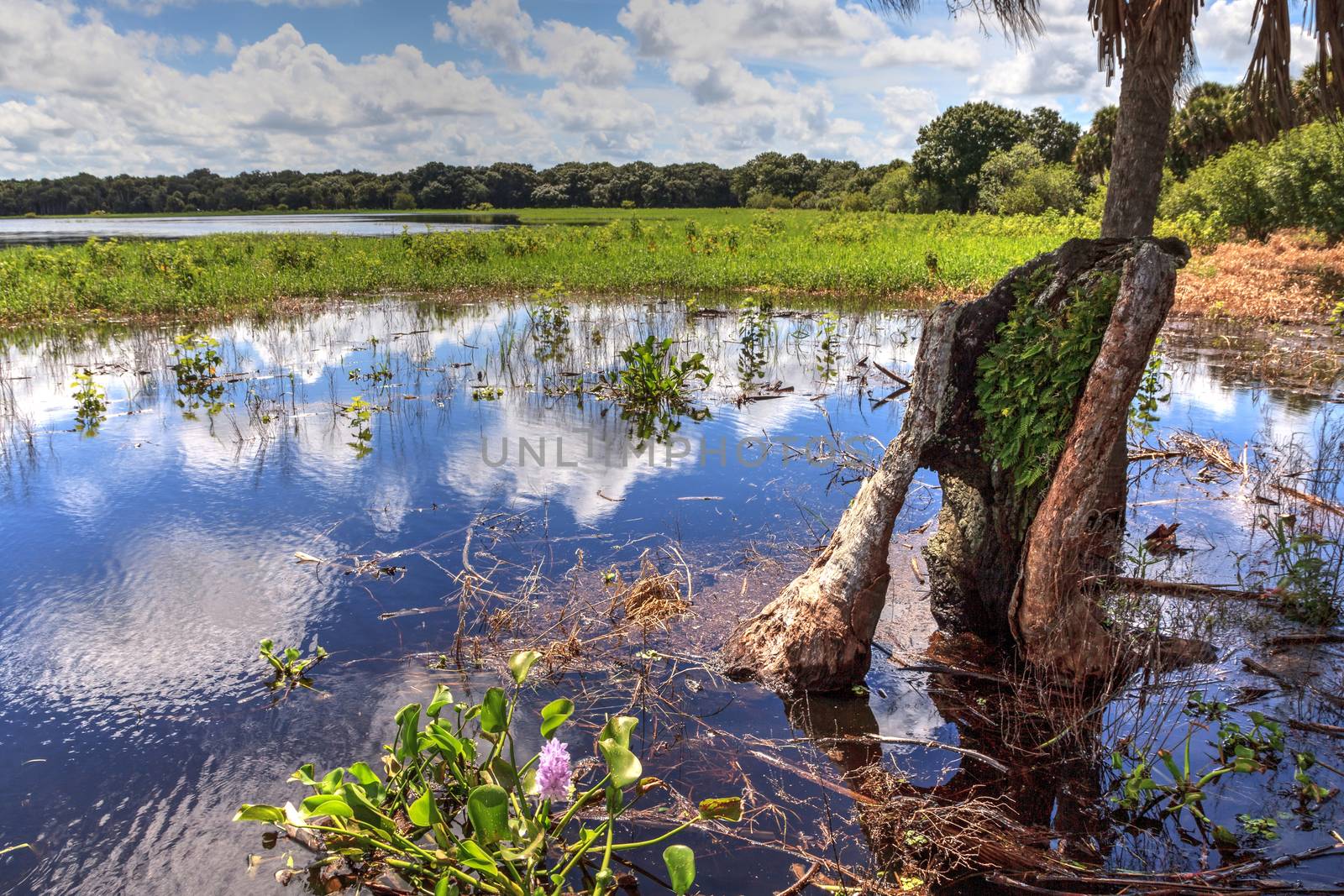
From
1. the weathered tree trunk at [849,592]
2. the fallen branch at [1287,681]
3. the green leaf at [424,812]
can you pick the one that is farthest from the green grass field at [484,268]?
the green leaf at [424,812]

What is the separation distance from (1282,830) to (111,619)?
625cm

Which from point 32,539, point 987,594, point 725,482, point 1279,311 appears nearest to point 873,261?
point 1279,311

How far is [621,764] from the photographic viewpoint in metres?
2.69

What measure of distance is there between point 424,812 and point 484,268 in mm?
20302

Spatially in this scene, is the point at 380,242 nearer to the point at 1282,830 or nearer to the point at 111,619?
the point at 111,619

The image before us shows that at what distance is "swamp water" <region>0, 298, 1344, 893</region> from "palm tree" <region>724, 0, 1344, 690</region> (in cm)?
31

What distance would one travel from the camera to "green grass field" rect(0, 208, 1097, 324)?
16609mm

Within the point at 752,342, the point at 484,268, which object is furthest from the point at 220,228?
the point at 752,342

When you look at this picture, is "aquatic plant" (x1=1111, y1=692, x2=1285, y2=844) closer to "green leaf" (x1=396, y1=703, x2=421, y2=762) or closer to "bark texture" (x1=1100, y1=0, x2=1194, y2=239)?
"green leaf" (x1=396, y1=703, x2=421, y2=762)

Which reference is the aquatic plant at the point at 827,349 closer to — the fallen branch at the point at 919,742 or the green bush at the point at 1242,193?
the fallen branch at the point at 919,742

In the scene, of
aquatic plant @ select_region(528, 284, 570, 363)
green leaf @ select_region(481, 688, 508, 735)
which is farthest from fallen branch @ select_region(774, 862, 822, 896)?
aquatic plant @ select_region(528, 284, 570, 363)

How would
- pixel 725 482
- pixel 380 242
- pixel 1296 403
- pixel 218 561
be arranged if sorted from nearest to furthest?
pixel 218 561, pixel 725 482, pixel 1296 403, pixel 380 242

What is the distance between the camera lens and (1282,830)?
319cm

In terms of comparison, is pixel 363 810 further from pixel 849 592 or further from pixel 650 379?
pixel 650 379
